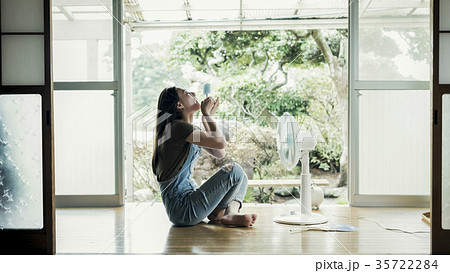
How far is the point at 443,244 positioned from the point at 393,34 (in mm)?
2084

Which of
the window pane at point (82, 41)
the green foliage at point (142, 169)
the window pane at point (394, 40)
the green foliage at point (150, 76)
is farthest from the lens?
the green foliage at point (150, 76)

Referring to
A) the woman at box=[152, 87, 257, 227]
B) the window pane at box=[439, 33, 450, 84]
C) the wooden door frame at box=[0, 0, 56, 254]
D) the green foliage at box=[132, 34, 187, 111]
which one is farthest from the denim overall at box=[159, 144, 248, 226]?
the green foliage at box=[132, 34, 187, 111]

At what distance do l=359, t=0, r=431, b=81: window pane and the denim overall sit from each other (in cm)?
166

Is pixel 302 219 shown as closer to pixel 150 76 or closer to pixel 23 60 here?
pixel 23 60

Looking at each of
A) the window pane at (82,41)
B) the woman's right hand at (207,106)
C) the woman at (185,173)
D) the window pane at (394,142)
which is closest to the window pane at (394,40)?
the window pane at (394,142)

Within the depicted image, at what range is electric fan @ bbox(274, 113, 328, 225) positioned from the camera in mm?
3096

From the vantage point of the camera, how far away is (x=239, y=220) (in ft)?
9.89

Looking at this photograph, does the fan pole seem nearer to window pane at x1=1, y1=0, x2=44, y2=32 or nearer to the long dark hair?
the long dark hair

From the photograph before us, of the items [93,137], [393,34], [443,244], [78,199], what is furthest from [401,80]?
[78,199]

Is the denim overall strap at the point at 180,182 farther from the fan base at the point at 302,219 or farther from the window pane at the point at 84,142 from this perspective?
the window pane at the point at 84,142

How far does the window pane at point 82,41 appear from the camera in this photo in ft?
13.1

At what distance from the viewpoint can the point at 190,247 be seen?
2.51 meters

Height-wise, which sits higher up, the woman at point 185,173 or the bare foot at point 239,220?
the woman at point 185,173

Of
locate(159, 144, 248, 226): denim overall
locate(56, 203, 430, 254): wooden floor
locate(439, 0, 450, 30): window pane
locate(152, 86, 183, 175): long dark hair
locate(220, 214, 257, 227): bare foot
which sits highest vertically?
locate(439, 0, 450, 30): window pane
